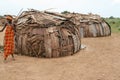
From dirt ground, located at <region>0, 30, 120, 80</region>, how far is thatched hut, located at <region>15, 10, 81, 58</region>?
361 mm

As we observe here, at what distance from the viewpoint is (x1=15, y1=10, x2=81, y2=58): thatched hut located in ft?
36.7

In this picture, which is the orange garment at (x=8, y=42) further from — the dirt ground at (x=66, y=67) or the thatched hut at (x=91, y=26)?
the thatched hut at (x=91, y=26)

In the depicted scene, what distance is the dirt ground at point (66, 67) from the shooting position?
834cm

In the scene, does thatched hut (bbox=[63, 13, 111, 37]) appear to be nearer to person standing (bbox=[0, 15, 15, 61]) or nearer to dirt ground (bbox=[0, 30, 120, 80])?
dirt ground (bbox=[0, 30, 120, 80])

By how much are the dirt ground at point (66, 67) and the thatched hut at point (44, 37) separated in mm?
361

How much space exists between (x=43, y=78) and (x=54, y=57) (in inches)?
122

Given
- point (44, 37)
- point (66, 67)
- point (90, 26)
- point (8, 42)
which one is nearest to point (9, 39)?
point (8, 42)

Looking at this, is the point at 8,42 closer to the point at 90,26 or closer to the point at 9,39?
the point at 9,39

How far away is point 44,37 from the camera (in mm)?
11195

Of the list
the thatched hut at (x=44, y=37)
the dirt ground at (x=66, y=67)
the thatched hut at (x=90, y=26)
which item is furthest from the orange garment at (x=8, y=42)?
the thatched hut at (x=90, y=26)

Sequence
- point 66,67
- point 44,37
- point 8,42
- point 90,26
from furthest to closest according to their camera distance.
Result: point 90,26, point 44,37, point 8,42, point 66,67

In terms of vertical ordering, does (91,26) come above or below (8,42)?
above

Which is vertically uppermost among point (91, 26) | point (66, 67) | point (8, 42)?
point (91, 26)

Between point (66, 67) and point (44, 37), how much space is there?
2106mm
